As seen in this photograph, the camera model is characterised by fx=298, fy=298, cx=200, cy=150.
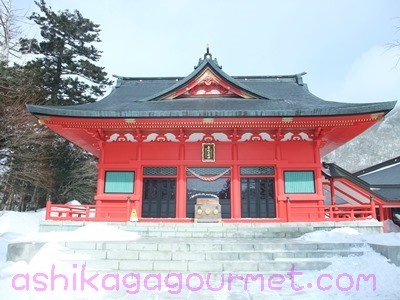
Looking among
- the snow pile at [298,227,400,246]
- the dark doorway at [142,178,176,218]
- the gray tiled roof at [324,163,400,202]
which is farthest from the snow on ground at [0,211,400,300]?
the gray tiled roof at [324,163,400,202]

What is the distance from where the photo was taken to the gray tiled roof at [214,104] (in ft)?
38.2

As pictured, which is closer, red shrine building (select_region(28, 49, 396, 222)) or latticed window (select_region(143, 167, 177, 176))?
red shrine building (select_region(28, 49, 396, 222))

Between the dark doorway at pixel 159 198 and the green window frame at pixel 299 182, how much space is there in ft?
16.4

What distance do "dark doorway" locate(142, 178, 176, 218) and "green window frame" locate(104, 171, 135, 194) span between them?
2.03ft

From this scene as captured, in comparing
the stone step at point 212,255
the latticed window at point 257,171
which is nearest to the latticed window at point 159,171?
the latticed window at point 257,171

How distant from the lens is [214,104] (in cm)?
1354

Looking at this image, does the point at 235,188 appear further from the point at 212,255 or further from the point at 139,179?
the point at 212,255

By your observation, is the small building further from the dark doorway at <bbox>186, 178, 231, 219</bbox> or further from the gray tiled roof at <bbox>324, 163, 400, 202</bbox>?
the dark doorway at <bbox>186, 178, 231, 219</bbox>

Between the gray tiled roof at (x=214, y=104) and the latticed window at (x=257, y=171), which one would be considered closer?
the gray tiled roof at (x=214, y=104)

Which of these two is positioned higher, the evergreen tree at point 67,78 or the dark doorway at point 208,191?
the evergreen tree at point 67,78

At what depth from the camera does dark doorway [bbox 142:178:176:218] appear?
516 inches

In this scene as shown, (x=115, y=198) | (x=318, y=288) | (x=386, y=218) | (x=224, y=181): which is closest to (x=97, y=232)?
(x=115, y=198)

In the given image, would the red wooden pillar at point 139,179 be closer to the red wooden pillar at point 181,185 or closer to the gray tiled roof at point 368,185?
the red wooden pillar at point 181,185

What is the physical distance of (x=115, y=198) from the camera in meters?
12.9
